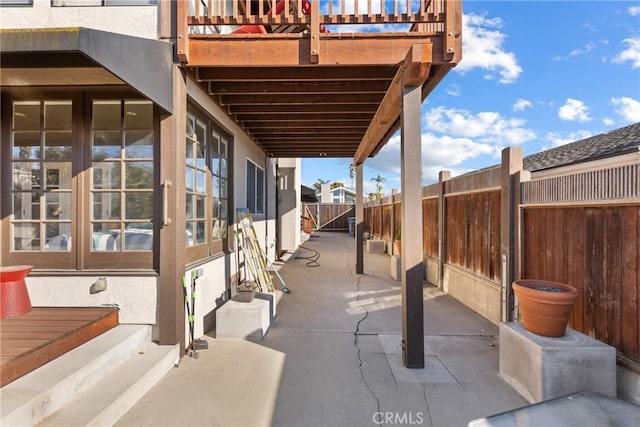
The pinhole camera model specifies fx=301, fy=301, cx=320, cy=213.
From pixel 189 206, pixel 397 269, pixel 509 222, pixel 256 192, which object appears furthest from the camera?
pixel 256 192

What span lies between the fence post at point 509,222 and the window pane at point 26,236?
502 cm

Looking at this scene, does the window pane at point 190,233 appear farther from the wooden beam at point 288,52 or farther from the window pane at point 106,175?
the wooden beam at point 288,52

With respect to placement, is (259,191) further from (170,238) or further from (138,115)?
(170,238)

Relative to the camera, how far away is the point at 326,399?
2.30 metres

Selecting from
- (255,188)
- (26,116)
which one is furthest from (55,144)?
(255,188)

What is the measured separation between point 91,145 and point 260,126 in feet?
9.15

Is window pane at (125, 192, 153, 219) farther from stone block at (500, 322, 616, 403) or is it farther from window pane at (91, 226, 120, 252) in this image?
stone block at (500, 322, 616, 403)

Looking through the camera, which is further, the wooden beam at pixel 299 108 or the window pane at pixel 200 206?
the wooden beam at pixel 299 108

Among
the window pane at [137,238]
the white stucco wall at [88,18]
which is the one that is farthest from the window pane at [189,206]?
the white stucco wall at [88,18]

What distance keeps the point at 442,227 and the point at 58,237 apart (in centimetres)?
555

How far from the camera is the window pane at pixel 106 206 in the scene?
299 centimetres

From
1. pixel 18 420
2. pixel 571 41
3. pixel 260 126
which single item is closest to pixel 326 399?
pixel 18 420

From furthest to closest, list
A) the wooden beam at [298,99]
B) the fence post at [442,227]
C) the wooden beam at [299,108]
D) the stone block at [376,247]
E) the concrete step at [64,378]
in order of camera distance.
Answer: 1. the stone block at [376,247]
2. the fence post at [442,227]
3. the wooden beam at [299,108]
4. the wooden beam at [298,99]
5. the concrete step at [64,378]

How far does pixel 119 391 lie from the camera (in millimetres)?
2131
